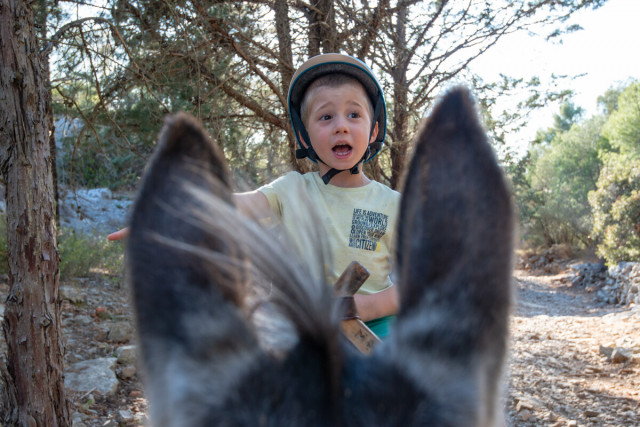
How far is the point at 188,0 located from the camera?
18.5 feet

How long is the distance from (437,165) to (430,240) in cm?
17

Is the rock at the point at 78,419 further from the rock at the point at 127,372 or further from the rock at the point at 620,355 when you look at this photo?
the rock at the point at 620,355

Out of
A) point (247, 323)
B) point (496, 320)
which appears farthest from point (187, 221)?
point (496, 320)

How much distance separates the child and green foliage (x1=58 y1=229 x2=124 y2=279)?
7.22m

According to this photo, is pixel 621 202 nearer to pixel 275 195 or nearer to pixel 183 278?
pixel 275 195

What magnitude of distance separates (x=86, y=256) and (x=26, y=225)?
6901mm

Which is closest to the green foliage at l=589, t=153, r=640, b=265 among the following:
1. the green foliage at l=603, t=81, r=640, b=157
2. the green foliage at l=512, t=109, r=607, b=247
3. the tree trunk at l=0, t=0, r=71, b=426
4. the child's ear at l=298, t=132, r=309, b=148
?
the green foliage at l=603, t=81, r=640, b=157

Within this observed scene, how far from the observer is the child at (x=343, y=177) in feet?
8.01

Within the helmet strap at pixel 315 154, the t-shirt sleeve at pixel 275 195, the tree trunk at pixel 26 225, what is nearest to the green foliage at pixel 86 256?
the tree trunk at pixel 26 225

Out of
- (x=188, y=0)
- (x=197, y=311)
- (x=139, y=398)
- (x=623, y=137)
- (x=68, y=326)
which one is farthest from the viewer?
(x=623, y=137)

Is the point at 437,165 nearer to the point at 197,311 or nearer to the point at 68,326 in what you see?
the point at 197,311

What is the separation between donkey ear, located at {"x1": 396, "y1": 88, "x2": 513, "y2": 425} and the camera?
0.95 m

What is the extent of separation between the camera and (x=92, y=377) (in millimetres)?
5230

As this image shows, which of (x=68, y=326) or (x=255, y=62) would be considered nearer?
(x=255, y=62)
